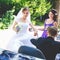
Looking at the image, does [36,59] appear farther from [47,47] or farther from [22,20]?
[22,20]

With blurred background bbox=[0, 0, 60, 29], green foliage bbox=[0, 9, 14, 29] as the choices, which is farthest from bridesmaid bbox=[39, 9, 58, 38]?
green foliage bbox=[0, 9, 14, 29]

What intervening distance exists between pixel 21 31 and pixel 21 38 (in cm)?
7

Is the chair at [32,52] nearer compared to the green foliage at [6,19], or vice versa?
the chair at [32,52]

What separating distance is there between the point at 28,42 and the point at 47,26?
0.73 ft

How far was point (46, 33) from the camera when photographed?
2.84 m

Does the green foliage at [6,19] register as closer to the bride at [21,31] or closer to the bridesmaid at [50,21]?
the bride at [21,31]

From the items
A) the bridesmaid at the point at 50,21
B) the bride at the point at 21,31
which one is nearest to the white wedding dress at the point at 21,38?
the bride at the point at 21,31

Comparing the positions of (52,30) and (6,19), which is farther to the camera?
(6,19)

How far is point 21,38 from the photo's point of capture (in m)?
2.85

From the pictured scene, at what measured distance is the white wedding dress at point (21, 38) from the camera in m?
2.85

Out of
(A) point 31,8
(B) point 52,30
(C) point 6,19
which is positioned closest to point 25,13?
(A) point 31,8

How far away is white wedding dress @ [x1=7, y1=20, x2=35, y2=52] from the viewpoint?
2850 mm

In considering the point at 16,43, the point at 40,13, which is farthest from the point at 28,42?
the point at 40,13

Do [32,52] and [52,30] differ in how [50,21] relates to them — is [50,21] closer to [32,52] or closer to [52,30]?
[52,30]
